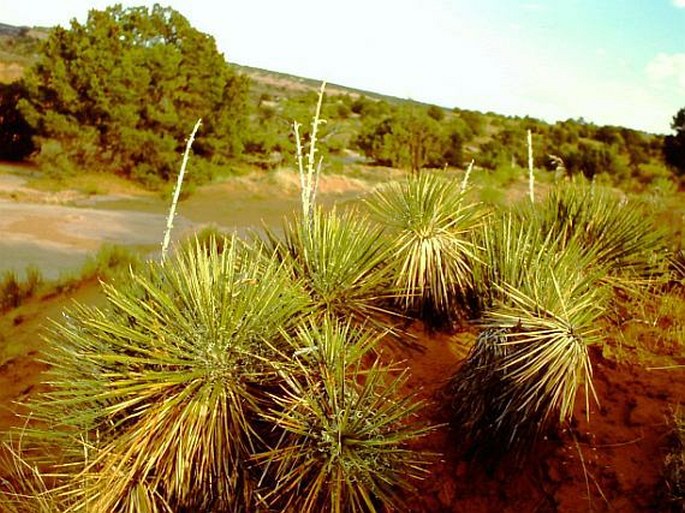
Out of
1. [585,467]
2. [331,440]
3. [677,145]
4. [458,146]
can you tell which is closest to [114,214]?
[331,440]

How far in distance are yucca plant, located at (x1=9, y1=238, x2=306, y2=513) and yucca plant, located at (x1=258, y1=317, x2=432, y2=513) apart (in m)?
0.26

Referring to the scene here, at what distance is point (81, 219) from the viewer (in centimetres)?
1797

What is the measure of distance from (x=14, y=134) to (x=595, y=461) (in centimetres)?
2572

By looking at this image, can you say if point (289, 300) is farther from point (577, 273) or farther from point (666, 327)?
point (666, 327)

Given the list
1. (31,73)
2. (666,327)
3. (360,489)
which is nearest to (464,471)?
(360,489)

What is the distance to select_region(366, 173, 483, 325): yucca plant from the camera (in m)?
6.58

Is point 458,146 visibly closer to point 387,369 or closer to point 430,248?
point 430,248

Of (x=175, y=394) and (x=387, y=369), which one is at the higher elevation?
(x=387, y=369)

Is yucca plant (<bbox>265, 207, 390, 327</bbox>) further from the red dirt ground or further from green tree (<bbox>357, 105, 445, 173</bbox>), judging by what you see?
green tree (<bbox>357, 105, 445, 173</bbox>)

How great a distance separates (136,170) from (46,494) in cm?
2051

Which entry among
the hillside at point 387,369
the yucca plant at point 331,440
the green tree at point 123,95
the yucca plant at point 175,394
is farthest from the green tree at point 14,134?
the yucca plant at point 331,440

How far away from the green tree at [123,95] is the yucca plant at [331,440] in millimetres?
20810

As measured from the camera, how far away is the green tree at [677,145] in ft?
92.0

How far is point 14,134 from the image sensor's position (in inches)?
1037
